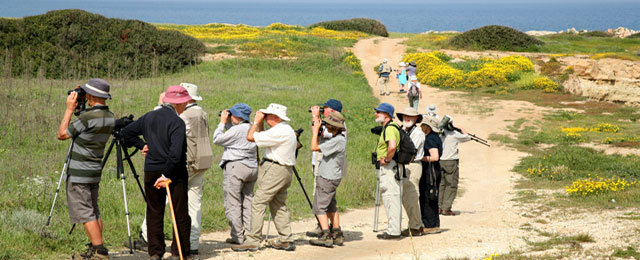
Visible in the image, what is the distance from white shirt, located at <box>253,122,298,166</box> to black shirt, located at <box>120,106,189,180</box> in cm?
118

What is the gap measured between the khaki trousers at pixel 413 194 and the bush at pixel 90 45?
20.3m

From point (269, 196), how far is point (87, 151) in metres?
2.31

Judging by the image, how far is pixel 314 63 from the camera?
36406 mm

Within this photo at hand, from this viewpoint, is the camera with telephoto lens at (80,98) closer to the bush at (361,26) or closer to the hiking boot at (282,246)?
the hiking boot at (282,246)

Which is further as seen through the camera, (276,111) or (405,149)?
(405,149)

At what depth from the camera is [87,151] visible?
7230 millimetres

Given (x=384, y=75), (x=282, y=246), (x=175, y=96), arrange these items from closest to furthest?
1. (x=175, y=96)
2. (x=282, y=246)
3. (x=384, y=75)

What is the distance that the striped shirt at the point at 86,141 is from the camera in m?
7.15

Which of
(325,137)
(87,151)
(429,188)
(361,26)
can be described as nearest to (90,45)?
(429,188)

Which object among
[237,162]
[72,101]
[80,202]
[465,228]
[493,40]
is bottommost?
[465,228]

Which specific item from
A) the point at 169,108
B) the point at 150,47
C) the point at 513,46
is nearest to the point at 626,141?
the point at 169,108

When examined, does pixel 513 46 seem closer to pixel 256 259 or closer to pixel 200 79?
pixel 200 79

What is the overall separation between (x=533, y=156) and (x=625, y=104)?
11684mm

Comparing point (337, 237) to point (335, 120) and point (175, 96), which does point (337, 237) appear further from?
point (175, 96)
